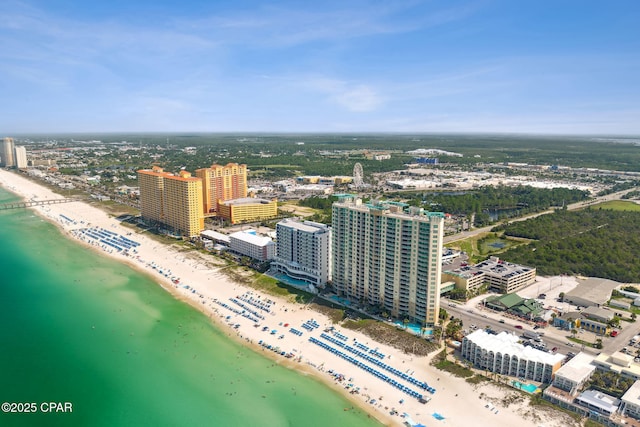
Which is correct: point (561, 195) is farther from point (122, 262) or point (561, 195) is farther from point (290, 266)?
point (122, 262)

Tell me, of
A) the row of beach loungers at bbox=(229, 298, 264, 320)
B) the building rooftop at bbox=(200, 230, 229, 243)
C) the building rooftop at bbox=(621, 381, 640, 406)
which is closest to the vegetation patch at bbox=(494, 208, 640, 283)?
the building rooftop at bbox=(621, 381, 640, 406)

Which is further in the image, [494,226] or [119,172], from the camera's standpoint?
[119,172]

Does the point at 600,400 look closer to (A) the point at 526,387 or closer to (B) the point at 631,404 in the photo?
(B) the point at 631,404

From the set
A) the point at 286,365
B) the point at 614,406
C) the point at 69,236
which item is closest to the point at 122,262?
the point at 69,236

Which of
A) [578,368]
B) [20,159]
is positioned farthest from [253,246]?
[20,159]

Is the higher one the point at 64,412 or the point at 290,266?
the point at 290,266

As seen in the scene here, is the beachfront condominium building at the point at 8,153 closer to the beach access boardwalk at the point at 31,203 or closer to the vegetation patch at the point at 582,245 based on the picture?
the beach access boardwalk at the point at 31,203

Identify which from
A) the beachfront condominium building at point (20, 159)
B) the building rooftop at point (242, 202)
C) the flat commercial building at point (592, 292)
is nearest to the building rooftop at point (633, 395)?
the flat commercial building at point (592, 292)
